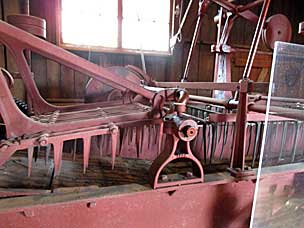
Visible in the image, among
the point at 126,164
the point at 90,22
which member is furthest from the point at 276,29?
the point at 90,22

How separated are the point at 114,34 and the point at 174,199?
2.83m

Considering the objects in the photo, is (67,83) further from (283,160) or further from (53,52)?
(283,160)

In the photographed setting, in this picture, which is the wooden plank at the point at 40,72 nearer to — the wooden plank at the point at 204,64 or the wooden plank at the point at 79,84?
the wooden plank at the point at 79,84

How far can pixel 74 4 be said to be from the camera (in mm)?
3105

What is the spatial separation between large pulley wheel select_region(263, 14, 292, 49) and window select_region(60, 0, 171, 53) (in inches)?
60.7

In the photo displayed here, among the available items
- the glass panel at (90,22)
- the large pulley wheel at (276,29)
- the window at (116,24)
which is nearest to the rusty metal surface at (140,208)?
the large pulley wheel at (276,29)

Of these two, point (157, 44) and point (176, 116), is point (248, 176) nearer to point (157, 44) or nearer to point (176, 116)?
point (176, 116)

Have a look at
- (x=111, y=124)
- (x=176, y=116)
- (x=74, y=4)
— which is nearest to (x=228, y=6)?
(x=176, y=116)

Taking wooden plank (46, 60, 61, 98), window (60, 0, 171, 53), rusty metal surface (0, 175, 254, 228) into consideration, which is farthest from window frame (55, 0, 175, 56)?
rusty metal surface (0, 175, 254, 228)

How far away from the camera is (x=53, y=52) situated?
0.92 metres

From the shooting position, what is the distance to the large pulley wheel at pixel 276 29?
6.69 ft

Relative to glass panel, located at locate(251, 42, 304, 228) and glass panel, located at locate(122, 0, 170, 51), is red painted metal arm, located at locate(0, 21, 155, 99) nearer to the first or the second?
glass panel, located at locate(251, 42, 304, 228)

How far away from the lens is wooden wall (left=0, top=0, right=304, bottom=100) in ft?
9.89

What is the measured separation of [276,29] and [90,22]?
231 cm
